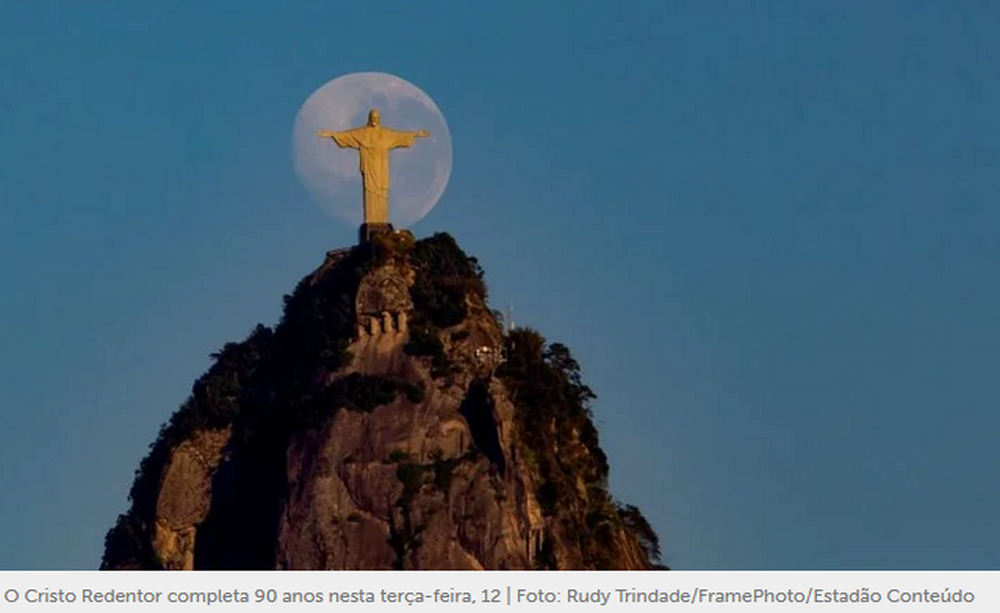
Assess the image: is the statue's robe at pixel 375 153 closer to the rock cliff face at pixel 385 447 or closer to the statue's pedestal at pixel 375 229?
the statue's pedestal at pixel 375 229

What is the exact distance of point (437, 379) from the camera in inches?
4545

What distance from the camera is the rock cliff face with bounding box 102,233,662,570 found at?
4432 inches

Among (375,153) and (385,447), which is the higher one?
(375,153)

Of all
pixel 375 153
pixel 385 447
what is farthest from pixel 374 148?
pixel 385 447

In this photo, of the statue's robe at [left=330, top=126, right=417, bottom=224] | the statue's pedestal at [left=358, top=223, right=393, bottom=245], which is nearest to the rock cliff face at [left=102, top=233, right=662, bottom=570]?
the statue's pedestal at [left=358, top=223, right=393, bottom=245]

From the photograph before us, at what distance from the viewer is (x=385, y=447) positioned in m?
114

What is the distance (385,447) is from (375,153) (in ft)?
31.1

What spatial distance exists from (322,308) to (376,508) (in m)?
8.06

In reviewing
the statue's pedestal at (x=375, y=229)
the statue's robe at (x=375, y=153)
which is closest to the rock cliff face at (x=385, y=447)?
the statue's pedestal at (x=375, y=229)

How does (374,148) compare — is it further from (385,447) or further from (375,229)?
(385,447)

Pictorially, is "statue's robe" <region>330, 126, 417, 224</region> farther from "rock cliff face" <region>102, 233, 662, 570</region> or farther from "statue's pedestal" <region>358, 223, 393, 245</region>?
"rock cliff face" <region>102, 233, 662, 570</region>
